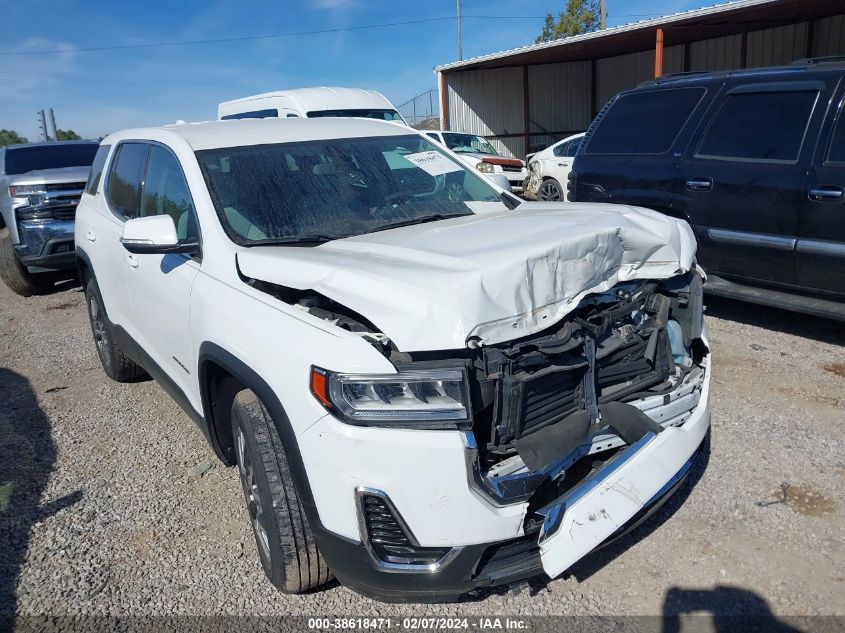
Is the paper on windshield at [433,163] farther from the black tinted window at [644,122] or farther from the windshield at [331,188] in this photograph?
the black tinted window at [644,122]

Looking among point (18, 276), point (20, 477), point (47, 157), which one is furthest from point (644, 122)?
point (47, 157)

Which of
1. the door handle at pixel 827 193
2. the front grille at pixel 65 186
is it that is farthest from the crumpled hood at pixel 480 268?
the front grille at pixel 65 186

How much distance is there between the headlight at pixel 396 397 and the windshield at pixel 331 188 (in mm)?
1149

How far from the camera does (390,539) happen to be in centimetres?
223

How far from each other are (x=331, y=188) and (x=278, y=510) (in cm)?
171

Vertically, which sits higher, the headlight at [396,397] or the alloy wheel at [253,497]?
the headlight at [396,397]

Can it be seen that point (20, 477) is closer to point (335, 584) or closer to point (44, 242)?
point (335, 584)

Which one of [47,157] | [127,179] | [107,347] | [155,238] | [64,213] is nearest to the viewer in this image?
[155,238]

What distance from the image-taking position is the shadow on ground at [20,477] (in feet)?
10.1

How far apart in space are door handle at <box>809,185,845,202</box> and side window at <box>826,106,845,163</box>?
0.19 meters

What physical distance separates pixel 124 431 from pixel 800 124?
505cm

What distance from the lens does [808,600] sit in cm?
257

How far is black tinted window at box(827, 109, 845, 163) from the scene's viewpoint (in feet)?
15.0

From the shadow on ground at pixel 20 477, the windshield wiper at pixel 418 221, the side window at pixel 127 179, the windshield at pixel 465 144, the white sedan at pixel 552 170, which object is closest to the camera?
the shadow on ground at pixel 20 477
